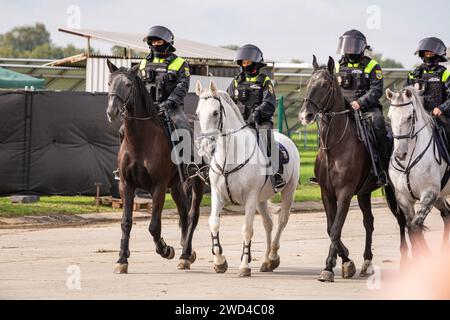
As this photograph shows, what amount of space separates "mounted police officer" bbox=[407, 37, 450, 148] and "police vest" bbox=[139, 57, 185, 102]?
328 centimetres

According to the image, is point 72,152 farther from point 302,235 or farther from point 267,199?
point 267,199

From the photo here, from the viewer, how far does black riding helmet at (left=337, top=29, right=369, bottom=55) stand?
1474cm

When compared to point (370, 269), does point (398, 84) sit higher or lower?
higher

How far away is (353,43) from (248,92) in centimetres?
159

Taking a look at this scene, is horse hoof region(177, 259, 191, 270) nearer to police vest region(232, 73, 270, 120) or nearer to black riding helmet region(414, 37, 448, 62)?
police vest region(232, 73, 270, 120)

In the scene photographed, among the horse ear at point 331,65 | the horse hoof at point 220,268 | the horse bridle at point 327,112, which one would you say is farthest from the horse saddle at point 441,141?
the horse hoof at point 220,268

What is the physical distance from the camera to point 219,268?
47.1 ft

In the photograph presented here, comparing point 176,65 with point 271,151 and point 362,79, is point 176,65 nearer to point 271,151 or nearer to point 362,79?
point 271,151

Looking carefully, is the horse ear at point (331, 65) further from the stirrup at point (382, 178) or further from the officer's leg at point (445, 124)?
the officer's leg at point (445, 124)

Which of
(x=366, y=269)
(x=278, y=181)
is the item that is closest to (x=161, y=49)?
(x=278, y=181)

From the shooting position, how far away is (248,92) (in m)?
15.1

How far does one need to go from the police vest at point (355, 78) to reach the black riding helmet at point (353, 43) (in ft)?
0.69

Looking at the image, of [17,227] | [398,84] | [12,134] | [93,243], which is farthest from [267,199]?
[398,84]
